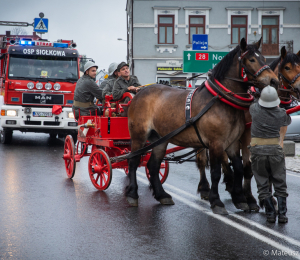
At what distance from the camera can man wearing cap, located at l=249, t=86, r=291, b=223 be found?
5.30 meters

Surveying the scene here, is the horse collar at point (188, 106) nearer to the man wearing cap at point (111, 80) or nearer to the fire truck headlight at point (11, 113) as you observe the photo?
the man wearing cap at point (111, 80)

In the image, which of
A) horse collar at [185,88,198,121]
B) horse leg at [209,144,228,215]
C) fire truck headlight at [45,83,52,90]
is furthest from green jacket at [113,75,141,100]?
fire truck headlight at [45,83,52,90]

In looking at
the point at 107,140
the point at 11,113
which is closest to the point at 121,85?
the point at 107,140

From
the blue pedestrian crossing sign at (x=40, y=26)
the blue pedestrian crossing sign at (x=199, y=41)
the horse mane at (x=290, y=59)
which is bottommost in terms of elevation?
the horse mane at (x=290, y=59)

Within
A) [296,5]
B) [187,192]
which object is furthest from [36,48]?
[296,5]

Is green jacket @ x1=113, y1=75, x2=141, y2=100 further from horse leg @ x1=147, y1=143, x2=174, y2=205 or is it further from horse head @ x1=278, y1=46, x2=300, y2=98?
horse head @ x1=278, y1=46, x2=300, y2=98

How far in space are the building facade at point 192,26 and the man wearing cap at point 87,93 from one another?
2127 centimetres

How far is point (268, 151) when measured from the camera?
5.36 m

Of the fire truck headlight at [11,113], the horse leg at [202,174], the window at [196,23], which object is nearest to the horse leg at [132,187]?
the horse leg at [202,174]

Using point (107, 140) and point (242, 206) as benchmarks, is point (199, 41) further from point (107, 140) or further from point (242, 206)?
point (242, 206)

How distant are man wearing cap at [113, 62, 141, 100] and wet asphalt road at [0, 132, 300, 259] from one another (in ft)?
5.73

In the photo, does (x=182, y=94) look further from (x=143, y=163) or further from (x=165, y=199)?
(x=143, y=163)

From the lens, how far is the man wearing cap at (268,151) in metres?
5.30

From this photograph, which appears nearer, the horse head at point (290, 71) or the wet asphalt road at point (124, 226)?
the wet asphalt road at point (124, 226)
